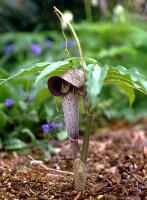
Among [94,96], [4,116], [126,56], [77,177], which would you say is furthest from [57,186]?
[126,56]

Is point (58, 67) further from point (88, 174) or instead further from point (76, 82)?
point (88, 174)

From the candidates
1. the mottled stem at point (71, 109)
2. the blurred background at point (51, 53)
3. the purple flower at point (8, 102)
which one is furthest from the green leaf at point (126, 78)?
the purple flower at point (8, 102)

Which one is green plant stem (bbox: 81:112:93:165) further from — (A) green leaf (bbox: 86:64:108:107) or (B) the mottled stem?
(A) green leaf (bbox: 86:64:108:107)

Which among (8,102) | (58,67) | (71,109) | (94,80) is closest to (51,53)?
(8,102)

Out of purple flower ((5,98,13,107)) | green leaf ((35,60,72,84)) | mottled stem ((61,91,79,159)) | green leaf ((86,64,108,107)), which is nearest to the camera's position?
green leaf ((86,64,108,107))

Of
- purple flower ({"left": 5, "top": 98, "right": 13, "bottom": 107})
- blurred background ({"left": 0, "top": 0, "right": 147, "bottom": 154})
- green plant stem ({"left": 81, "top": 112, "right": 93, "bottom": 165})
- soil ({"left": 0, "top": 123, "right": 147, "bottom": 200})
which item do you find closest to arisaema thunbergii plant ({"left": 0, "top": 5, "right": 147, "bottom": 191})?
green plant stem ({"left": 81, "top": 112, "right": 93, "bottom": 165})
